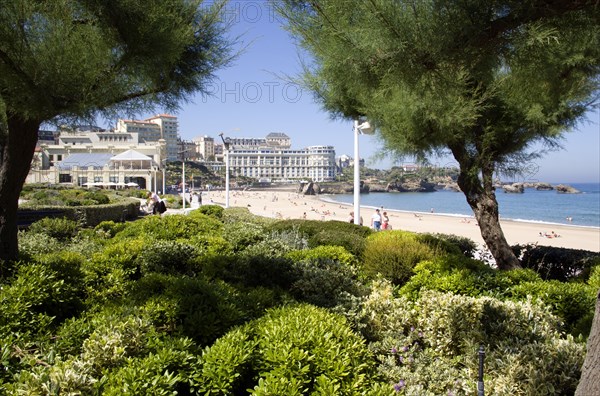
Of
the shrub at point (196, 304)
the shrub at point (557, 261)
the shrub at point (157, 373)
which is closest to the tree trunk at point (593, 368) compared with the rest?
the shrub at point (157, 373)

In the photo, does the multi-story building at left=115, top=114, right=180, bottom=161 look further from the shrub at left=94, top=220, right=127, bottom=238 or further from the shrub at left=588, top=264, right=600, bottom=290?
the shrub at left=588, top=264, right=600, bottom=290

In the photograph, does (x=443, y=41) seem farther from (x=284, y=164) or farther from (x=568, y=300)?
(x=284, y=164)

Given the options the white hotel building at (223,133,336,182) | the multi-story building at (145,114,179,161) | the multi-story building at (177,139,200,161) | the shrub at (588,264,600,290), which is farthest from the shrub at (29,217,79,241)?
the white hotel building at (223,133,336,182)

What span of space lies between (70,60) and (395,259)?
4569mm

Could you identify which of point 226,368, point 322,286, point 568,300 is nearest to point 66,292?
point 226,368

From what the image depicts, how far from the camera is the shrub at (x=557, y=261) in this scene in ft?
25.7

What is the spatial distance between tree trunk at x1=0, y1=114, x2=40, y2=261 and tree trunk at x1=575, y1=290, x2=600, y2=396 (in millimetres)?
4912

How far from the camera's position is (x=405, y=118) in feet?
23.2

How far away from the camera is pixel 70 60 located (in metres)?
3.81

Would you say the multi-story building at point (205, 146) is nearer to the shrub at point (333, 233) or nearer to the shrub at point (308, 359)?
the shrub at point (333, 233)

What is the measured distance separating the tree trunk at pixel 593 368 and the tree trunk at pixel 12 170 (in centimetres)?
491

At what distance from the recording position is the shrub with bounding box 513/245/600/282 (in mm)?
7820

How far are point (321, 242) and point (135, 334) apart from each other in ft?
16.9

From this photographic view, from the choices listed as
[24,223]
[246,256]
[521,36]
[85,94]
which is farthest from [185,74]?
[24,223]
